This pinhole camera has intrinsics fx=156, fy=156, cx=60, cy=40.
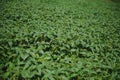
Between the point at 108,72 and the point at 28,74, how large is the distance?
1344mm

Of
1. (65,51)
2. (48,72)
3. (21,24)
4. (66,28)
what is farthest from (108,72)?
(21,24)

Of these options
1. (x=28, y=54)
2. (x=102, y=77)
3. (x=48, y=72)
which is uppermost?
(x=28, y=54)

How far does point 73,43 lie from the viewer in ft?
10.5

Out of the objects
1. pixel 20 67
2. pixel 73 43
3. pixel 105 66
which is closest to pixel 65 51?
pixel 73 43

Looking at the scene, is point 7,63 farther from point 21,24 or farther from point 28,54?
point 21,24

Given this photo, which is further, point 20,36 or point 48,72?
point 20,36

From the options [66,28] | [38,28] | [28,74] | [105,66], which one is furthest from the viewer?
[66,28]

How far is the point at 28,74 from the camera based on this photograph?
210 centimetres

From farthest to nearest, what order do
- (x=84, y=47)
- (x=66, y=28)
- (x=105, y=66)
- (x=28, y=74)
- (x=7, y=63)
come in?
(x=66, y=28)
(x=84, y=47)
(x=105, y=66)
(x=7, y=63)
(x=28, y=74)

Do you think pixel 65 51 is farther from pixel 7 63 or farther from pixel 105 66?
pixel 7 63

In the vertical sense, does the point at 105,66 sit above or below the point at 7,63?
below

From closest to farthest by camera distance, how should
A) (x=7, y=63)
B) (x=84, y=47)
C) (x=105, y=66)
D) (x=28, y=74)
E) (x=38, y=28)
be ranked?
(x=28, y=74) → (x=7, y=63) → (x=105, y=66) → (x=84, y=47) → (x=38, y=28)

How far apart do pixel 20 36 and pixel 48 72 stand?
120cm

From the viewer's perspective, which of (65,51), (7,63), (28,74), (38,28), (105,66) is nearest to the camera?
(28,74)
